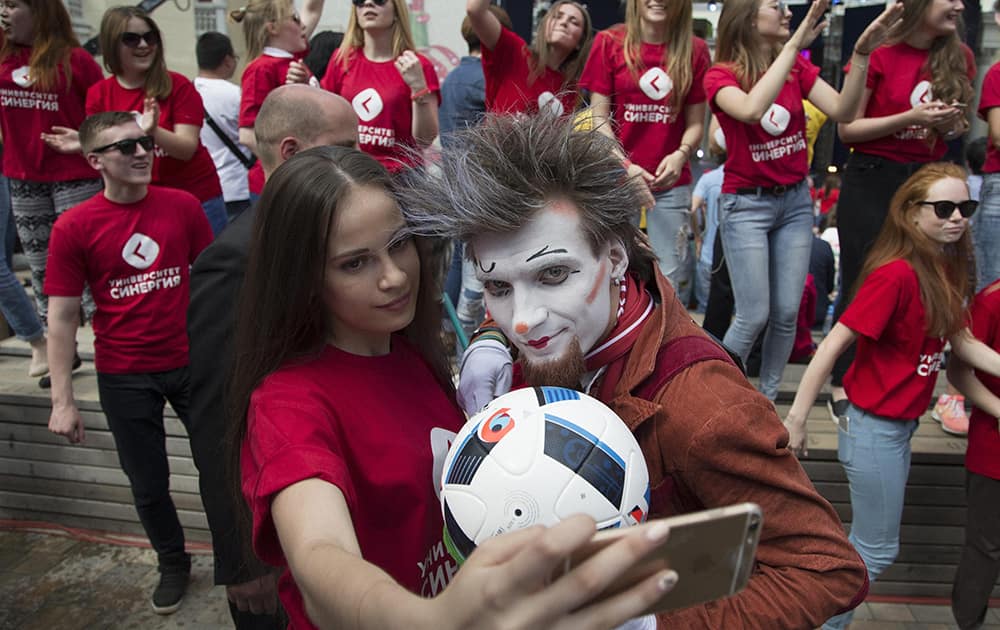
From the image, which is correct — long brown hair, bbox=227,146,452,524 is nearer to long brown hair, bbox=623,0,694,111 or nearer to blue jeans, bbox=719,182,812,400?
blue jeans, bbox=719,182,812,400

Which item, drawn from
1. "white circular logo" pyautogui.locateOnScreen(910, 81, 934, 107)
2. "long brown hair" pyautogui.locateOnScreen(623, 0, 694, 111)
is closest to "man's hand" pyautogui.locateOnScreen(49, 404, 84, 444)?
"long brown hair" pyautogui.locateOnScreen(623, 0, 694, 111)

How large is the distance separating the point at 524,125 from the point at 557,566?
1.02 meters

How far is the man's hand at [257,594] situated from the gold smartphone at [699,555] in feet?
5.17

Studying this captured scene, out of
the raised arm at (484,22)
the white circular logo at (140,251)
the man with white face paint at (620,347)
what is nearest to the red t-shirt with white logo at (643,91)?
the raised arm at (484,22)

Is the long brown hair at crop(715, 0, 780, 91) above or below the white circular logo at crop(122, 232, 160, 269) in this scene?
above

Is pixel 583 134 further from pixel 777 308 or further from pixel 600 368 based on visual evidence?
pixel 777 308

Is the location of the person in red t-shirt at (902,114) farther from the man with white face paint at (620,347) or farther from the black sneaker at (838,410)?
the man with white face paint at (620,347)

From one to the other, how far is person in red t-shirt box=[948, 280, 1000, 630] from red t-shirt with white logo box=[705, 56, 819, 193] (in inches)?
41.1

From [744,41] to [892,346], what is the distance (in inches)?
64.0

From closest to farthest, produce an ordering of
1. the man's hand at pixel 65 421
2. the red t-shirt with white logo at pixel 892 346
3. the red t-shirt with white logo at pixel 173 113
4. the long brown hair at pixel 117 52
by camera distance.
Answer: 1. the red t-shirt with white logo at pixel 892 346
2. the man's hand at pixel 65 421
3. the long brown hair at pixel 117 52
4. the red t-shirt with white logo at pixel 173 113

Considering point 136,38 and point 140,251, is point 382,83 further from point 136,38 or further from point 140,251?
point 140,251

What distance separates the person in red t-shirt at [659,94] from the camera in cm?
379

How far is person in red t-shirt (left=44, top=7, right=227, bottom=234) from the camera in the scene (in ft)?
12.9

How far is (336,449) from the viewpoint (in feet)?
4.45
